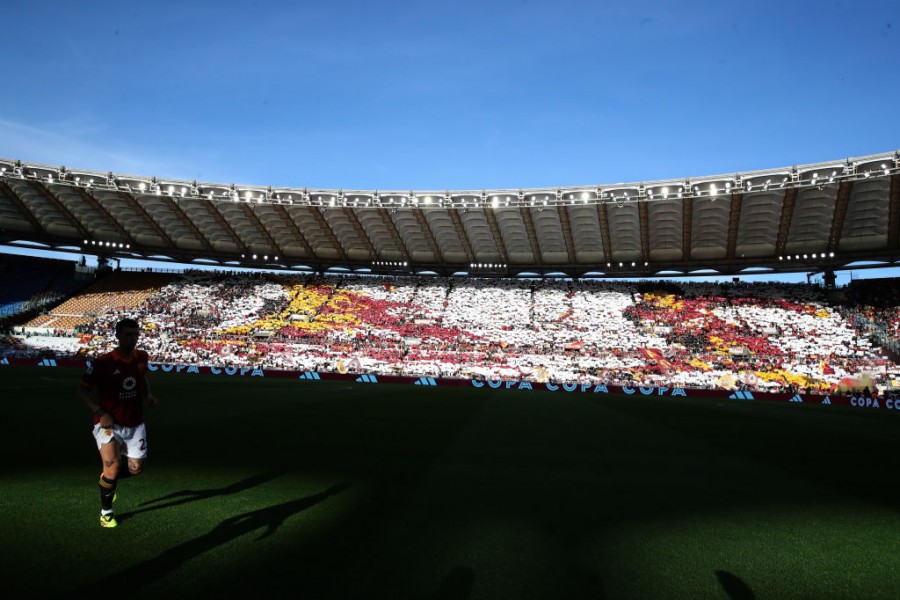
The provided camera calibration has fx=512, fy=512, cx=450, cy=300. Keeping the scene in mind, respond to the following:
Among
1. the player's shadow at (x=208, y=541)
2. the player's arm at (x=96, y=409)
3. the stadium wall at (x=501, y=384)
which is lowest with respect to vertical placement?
the stadium wall at (x=501, y=384)

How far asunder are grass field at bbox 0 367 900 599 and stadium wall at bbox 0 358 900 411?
19.6 metres

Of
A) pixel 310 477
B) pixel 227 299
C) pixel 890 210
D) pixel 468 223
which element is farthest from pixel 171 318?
pixel 890 210

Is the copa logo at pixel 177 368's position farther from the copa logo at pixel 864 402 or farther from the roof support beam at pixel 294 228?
the copa logo at pixel 864 402

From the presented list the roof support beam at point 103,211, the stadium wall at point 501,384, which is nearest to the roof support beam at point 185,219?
the roof support beam at point 103,211

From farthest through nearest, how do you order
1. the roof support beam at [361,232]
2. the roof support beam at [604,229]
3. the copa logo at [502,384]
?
the roof support beam at [361,232], the roof support beam at [604,229], the copa logo at [502,384]

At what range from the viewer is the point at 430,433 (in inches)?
439

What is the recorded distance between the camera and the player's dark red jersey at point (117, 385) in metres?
5.00

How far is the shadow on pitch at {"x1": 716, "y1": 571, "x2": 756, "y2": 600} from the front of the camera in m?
3.89

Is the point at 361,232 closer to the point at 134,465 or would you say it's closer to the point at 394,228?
the point at 394,228

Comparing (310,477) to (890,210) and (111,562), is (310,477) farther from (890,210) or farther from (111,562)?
(890,210)

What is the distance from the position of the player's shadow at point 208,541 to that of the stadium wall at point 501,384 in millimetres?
23705

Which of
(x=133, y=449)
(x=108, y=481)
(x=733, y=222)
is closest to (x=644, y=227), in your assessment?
(x=733, y=222)

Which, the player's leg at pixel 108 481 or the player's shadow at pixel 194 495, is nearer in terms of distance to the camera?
the player's leg at pixel 108 481

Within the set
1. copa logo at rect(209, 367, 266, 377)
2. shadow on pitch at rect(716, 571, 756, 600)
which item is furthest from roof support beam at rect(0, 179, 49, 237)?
shadow on pitch at rect(716, 571, 756, 600)
